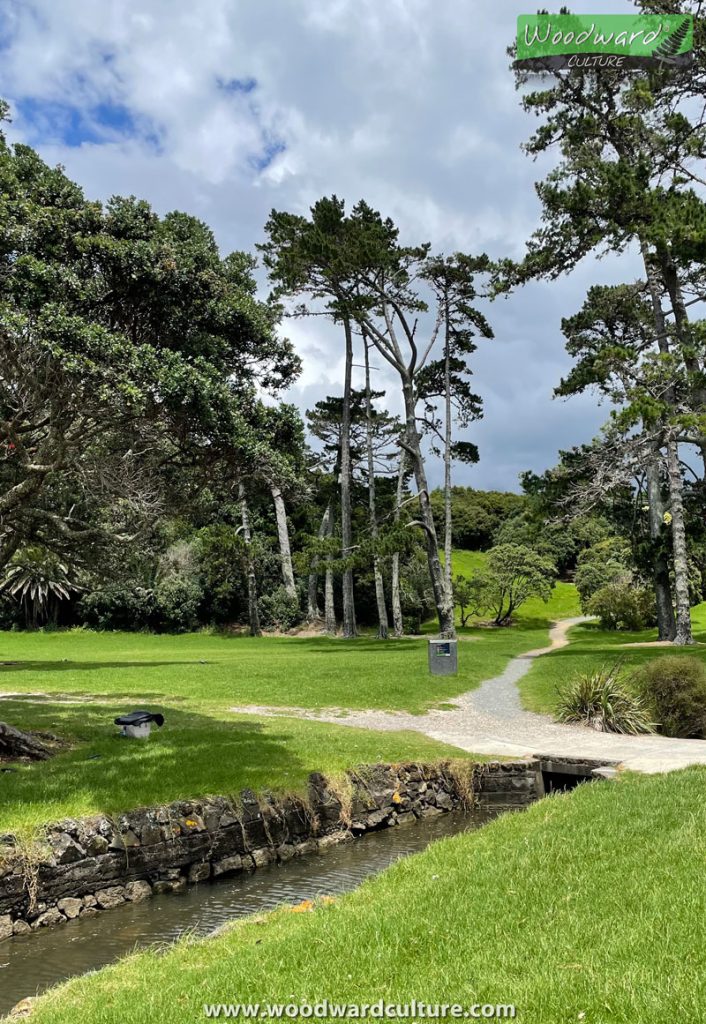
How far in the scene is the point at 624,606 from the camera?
47.6 m

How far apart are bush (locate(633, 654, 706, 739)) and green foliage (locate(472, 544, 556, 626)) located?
35.9 metres

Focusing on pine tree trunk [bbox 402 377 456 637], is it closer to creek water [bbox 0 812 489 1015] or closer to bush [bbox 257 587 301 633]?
creek water [bbox 0 812 489 1015]

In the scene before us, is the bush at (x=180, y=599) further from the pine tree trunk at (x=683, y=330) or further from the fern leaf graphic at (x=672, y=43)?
the fern leaf graphic at (x=672, y=43)

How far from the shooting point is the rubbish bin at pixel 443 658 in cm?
2420

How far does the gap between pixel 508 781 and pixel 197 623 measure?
44.4 m

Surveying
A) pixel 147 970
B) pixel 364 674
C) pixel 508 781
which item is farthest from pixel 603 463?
pixel 147 970

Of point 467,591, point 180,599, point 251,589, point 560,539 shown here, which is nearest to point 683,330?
point 467,591

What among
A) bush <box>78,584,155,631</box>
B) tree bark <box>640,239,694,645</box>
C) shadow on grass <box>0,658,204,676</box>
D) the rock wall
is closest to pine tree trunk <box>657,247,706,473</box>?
tree bark <box>640,239,694,645</box>

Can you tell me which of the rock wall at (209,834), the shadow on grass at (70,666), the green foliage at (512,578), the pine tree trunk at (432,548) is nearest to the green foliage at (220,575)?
the green foliage at (512,578)

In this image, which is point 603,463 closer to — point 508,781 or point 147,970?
point 508,781

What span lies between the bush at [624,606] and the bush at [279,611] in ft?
70.1

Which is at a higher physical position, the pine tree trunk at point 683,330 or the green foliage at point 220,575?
the pine tree trunk at point 683,330

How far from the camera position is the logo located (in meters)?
18.9

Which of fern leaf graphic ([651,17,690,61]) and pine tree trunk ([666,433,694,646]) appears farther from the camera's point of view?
pine tree trunk ([666,433,694,646])
